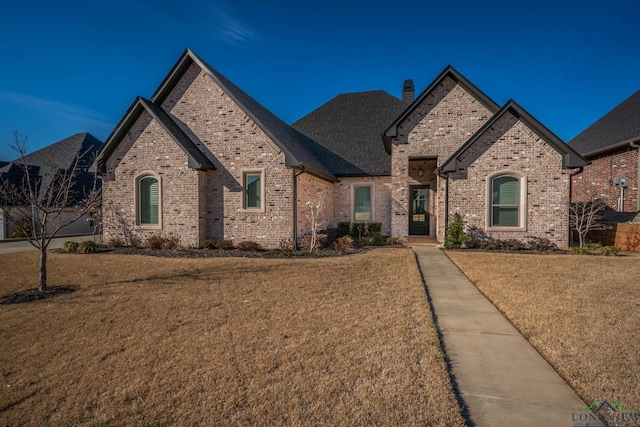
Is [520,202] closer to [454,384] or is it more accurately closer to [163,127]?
[454,384]

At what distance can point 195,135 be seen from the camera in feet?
42.8

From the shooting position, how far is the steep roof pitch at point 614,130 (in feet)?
48.3

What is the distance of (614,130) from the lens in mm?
16625

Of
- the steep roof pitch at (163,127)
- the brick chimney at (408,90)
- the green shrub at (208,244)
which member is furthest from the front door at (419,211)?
the steep roof pitch at (163,127)

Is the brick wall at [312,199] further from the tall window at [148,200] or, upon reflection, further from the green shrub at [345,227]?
the tall window at [148,200]

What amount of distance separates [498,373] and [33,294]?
8.41 m

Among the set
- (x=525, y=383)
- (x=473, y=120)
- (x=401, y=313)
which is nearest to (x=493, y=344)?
(x=525, y=383)

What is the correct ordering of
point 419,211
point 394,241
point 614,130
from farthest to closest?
point 614,130 → point 419,211 → point 394,241

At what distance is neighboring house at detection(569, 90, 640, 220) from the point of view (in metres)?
14.0

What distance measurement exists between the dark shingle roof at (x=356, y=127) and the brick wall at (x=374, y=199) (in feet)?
1.50

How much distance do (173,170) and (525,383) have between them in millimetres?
12747

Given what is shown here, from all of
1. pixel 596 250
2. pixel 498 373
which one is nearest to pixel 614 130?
pixel 596 250

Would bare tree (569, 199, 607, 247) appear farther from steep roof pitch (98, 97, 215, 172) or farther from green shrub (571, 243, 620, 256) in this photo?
steep roof pitch (98, 97, 215, 172)

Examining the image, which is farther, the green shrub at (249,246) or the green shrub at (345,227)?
the green shrub at (345,227)
